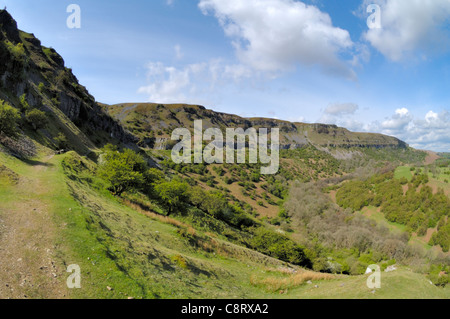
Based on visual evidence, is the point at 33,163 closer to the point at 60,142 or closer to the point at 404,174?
the point at 60,142

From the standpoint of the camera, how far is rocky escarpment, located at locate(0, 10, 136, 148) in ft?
116

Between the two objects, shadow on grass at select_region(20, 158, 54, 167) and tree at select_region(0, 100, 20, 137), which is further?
Answer: shadow on grass at select_region(20, 158, 54, 167)

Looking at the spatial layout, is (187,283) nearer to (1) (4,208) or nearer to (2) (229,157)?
(1) (4,208)

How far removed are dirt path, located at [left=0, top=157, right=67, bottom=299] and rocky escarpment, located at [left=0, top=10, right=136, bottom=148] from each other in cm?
2765

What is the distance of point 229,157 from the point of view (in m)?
146

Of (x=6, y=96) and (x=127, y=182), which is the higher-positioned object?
(x=6, y=96)

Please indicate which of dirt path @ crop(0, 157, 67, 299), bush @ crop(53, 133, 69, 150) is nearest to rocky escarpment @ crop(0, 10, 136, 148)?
bush @ crop(53, 133, 69, 150)

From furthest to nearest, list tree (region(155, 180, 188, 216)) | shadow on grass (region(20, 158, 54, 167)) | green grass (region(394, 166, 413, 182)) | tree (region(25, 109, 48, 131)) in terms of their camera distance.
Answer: green grass (region(394, 166, 413, 182)) < tree (region(155, 180, 188, 216)) < tree (region(25, 109, 48, 131)) < shadow on grass (region(20, 158, 54, 167))

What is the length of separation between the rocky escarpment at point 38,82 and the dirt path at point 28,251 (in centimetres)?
2765

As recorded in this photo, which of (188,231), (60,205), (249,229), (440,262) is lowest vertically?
(440,262)

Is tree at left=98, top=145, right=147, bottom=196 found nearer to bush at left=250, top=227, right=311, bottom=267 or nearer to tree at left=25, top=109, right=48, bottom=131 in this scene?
tree at left=25, top=109, right=48, bottom=131
